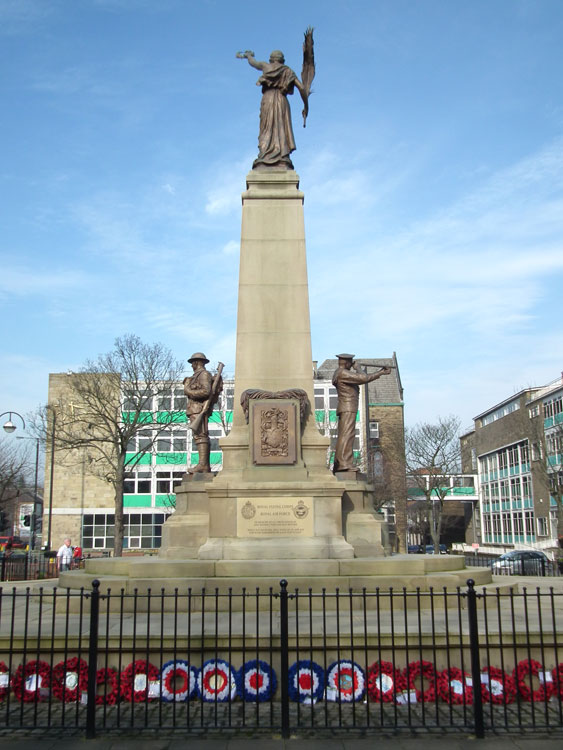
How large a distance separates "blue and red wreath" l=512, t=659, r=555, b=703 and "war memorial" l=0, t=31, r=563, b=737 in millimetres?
20

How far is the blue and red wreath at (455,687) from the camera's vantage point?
7551 millimetres

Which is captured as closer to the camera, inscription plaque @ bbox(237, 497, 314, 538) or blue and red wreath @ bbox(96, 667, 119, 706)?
blue and red wreath @ bbox(96, 667, 119, 706)

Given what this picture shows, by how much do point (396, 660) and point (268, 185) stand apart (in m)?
10.5

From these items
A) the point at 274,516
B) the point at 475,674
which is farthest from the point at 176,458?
the point at 475,674

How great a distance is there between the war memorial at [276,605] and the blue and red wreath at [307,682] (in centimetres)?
2

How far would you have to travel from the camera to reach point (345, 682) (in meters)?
7.73

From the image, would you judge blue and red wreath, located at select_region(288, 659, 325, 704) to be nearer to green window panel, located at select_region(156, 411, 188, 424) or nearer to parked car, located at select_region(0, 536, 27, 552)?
green window panel, located at select_region(156, 411, 188, 424)

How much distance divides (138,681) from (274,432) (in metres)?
6.28

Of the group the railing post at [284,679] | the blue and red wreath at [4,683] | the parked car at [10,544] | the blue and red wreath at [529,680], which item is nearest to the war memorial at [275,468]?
the blue and red wreath at [4,683]

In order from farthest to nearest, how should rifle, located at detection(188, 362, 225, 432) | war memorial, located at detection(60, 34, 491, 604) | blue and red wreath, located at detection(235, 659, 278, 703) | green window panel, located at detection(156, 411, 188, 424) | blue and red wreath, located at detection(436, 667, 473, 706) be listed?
1. green window panel, located at detection(156, 411, 188, 424)
2. rifle, located at detection(188, 362, 225, 432)
3. war memorial, located at detection(60, 34, 491, 604)
4. blue and red wreath, located at detection(235, 659, 278, 703)
5. blue and red wreath, located at detection(436, 667, 473, 706)

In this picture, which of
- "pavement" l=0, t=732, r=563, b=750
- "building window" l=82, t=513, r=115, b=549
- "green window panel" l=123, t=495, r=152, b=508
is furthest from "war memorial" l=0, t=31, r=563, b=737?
"building window" l=82, t=513, r=115, b=549

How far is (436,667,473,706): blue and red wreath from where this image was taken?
7.55 m

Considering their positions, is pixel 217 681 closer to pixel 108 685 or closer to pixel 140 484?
pixel 108 685

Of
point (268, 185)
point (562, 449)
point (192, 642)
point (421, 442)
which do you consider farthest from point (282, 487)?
point (421, 442)
